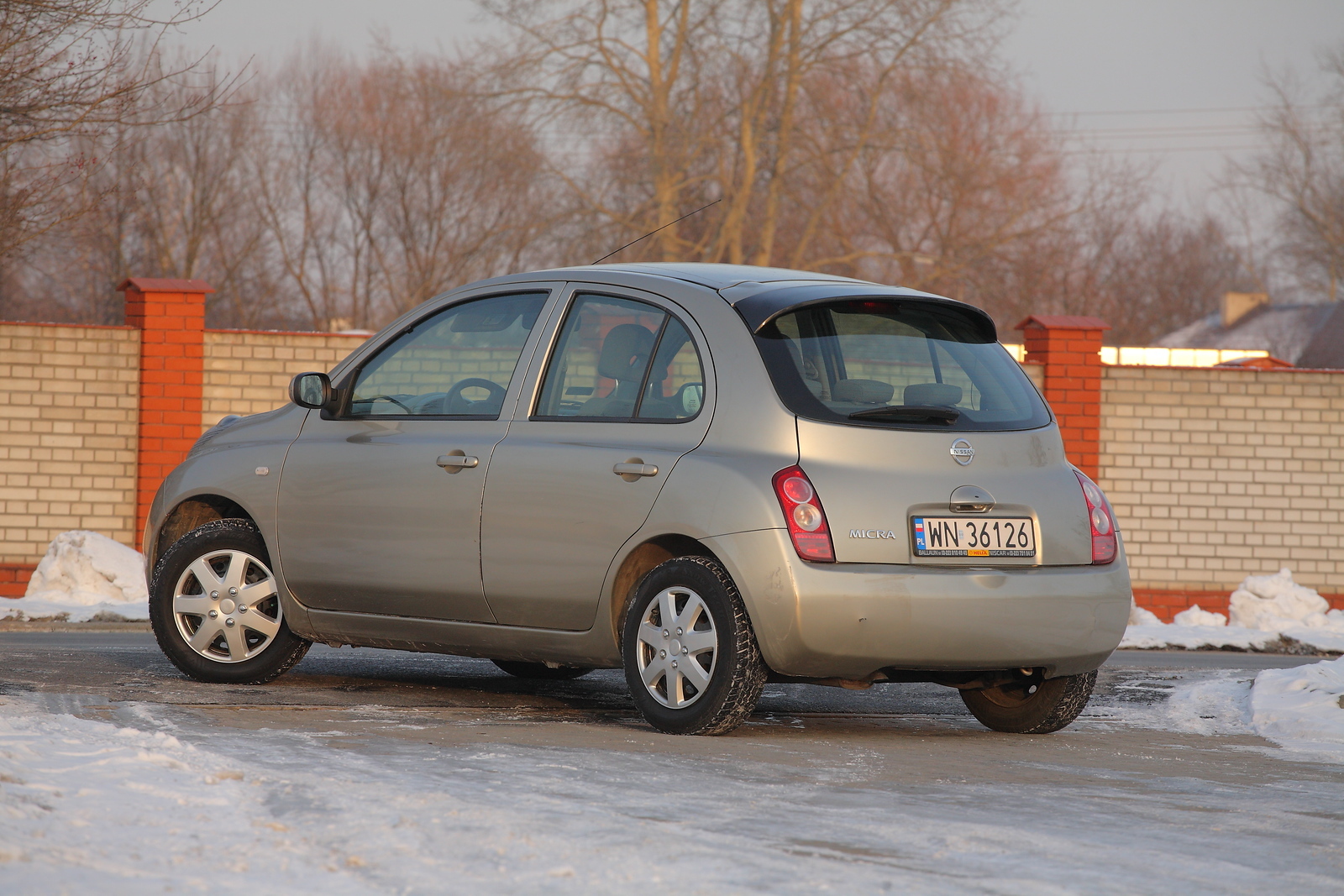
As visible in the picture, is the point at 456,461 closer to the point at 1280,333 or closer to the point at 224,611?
the point at 224,611

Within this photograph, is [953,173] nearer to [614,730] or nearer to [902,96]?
[902,96]

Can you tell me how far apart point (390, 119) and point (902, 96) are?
1577cm

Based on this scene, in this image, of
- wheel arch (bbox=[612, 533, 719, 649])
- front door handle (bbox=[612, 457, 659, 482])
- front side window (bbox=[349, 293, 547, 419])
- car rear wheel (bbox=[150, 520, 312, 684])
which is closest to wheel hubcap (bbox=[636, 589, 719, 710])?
wheel arch (bbox=[612, 533, 719, 649])

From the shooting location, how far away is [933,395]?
5.68 meters

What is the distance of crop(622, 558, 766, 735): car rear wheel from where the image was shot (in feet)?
17.5

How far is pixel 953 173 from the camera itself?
3206 centimetres

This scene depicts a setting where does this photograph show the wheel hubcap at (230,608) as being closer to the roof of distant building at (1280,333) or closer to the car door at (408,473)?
the car door at (408,473)

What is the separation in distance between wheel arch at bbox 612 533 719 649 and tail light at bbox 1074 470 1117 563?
146cm

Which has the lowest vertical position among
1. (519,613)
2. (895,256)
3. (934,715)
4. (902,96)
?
(934,715)

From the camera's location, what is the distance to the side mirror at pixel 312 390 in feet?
21.6

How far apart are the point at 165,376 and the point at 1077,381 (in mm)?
8427

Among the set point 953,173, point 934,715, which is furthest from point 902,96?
point 934,715

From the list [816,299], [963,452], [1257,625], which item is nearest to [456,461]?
[816,299]

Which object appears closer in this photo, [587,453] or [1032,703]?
[587,453]
